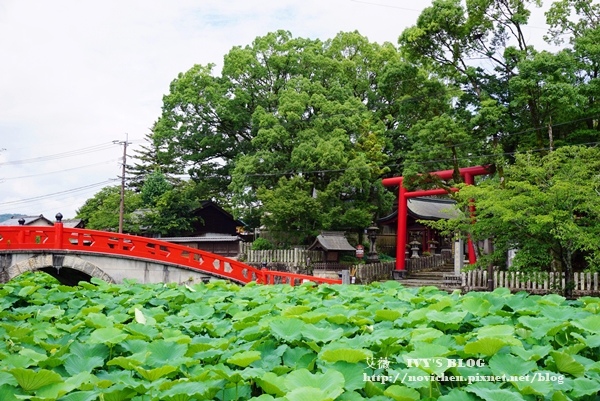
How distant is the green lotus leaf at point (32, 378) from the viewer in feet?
7.09

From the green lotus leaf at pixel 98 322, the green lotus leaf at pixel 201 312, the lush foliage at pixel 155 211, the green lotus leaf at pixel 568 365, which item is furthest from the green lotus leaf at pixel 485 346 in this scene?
the lush foliage at pixel 155 211

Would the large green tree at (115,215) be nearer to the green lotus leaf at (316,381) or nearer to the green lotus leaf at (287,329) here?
the green lotus leaf at (287,329)

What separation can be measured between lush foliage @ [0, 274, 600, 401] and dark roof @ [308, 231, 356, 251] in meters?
19.9

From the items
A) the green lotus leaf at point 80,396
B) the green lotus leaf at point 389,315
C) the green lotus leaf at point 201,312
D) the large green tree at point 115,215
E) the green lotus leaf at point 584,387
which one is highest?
the large green tree at point 115,215

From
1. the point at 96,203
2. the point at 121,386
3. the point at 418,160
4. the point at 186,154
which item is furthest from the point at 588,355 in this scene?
the point at 96,203

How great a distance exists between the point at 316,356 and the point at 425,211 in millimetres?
29861

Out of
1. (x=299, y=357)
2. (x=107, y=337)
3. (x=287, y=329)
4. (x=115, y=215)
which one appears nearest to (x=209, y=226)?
(x=115, y=215)

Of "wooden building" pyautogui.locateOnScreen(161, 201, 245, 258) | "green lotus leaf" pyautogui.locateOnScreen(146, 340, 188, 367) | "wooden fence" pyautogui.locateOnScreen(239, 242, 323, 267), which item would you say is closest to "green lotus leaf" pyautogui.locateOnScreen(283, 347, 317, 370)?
"green lotus leaf" pyautogui.locateOnScreen(146, 340, 188, 367)

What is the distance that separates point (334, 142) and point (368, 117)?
351cm

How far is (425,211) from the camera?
3155cm

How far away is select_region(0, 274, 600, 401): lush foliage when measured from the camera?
6.85 ft

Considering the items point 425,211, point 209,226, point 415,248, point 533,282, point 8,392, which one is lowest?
point 533,282

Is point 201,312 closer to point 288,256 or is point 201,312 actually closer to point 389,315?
point 389,315

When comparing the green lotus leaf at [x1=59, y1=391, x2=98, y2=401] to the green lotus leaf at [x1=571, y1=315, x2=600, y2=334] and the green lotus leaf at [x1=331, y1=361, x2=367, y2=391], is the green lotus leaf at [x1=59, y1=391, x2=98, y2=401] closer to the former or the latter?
the green lotus leaf at [x1=331, y1=361, x2=367, y2=391]
